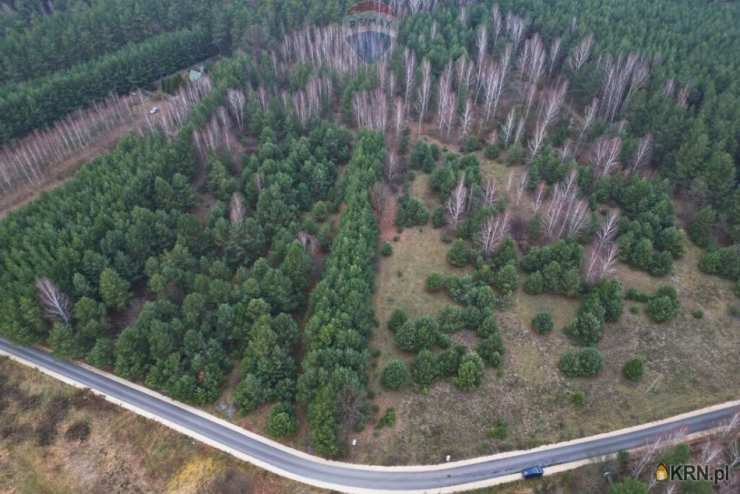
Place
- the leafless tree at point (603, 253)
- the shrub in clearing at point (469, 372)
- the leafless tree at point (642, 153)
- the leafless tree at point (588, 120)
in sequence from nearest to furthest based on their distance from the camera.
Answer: the shrub in clearing at point (469, 372) < the leafless tree at point (603, 253) < the leafless tree at point (642, 153) < the leafless tree at point (588, 120)

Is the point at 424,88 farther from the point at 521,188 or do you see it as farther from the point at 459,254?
the point at 459,254

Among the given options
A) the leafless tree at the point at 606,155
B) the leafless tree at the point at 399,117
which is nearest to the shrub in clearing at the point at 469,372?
the leafless tree at the point at 606,155

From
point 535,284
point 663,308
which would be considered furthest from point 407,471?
point 663,308

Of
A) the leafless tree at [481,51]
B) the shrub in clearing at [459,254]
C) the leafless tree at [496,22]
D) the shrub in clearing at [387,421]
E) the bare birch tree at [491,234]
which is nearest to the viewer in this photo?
the shrub in clearing at [387,421]

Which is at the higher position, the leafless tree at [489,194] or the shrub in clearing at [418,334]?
the leafless tree at [489,194]

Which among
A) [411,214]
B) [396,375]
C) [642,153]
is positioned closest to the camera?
[396,375]

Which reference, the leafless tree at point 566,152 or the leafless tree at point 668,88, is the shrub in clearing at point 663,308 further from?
the leafless tree at point 668,88
